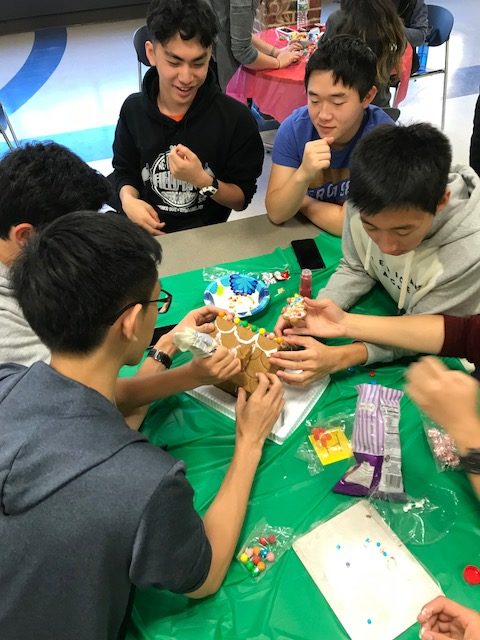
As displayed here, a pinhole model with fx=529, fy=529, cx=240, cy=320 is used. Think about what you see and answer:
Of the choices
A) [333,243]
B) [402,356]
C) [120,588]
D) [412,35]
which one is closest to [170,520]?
[120,588]

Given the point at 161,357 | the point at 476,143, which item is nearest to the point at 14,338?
the point at 161,357

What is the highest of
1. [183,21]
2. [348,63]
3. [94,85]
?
[183,21]

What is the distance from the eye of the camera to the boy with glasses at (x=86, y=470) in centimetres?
83

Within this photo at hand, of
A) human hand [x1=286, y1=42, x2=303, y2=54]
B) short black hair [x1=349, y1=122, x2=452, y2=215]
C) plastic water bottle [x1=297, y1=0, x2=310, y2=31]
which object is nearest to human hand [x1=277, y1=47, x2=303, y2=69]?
human hand [x1=286, y1=42, x2=303, y2=54]

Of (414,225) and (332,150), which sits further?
(332,150)

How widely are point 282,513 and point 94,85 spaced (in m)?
4.97

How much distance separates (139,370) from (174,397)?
4.8 inches

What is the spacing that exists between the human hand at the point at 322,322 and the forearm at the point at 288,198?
58cm

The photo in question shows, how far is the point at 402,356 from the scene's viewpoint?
59.8 inches

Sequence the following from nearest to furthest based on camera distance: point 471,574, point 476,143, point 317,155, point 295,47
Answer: point 471,574 < point 317,155 < point 476,143 < point 295,47

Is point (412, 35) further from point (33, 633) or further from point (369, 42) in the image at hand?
point (33, 633)

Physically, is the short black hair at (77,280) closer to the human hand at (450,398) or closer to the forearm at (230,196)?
the human hand at (450,398)

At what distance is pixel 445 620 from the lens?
3.22 ft

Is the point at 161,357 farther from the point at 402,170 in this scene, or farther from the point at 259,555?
the point at 402,170
